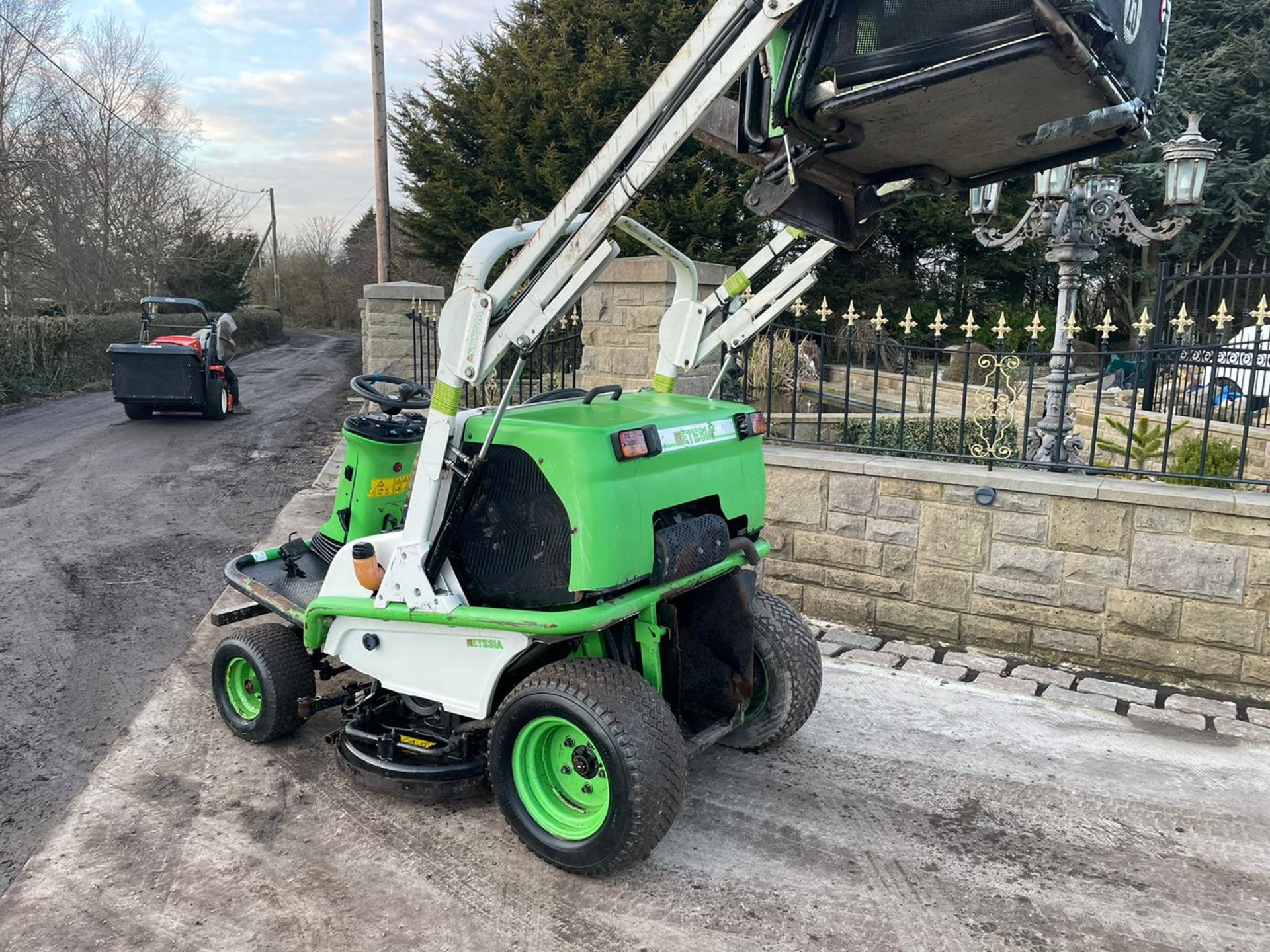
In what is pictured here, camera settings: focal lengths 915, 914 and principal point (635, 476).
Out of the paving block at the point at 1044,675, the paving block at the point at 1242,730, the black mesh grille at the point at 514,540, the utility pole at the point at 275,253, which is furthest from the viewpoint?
the utility pole at the point at 275,253

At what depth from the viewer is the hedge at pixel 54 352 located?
14047 mm

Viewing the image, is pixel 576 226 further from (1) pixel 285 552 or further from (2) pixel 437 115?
(2) pixel 437 115

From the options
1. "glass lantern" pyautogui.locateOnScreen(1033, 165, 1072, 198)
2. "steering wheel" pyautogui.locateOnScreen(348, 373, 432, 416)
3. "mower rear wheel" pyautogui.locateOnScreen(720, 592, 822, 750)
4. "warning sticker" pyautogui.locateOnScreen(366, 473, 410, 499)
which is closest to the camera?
"mower rear wheel" pyautogui.locateOnScreen(720, 592, 822, 750)

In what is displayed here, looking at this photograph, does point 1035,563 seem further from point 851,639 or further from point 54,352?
point 54,352

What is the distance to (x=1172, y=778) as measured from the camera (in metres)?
3.57

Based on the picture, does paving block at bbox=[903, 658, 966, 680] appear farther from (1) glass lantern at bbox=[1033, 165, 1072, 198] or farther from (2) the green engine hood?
(1) glass lantern at bbox=[1033, 165, 1072, 198]

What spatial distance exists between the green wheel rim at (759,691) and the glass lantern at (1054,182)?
4919mm

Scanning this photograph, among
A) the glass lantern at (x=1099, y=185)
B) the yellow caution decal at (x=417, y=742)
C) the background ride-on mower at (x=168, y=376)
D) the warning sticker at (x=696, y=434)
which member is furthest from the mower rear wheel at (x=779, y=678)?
the background ride-on mower at (x=168, y=376)

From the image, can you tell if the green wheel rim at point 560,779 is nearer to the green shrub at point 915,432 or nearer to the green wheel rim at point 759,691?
the green wheel rim at point 759,691

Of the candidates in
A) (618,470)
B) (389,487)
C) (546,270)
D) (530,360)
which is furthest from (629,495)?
(530,360)

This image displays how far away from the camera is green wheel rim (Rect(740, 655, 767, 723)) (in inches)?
140

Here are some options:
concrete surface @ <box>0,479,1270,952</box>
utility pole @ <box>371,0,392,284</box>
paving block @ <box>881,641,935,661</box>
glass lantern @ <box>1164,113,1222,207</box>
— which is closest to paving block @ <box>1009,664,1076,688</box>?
paving block @ <box>881,641,935,661</box>

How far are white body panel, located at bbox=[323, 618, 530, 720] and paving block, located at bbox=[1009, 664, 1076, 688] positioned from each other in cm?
286

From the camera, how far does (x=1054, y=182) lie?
A: 22.1 ft
